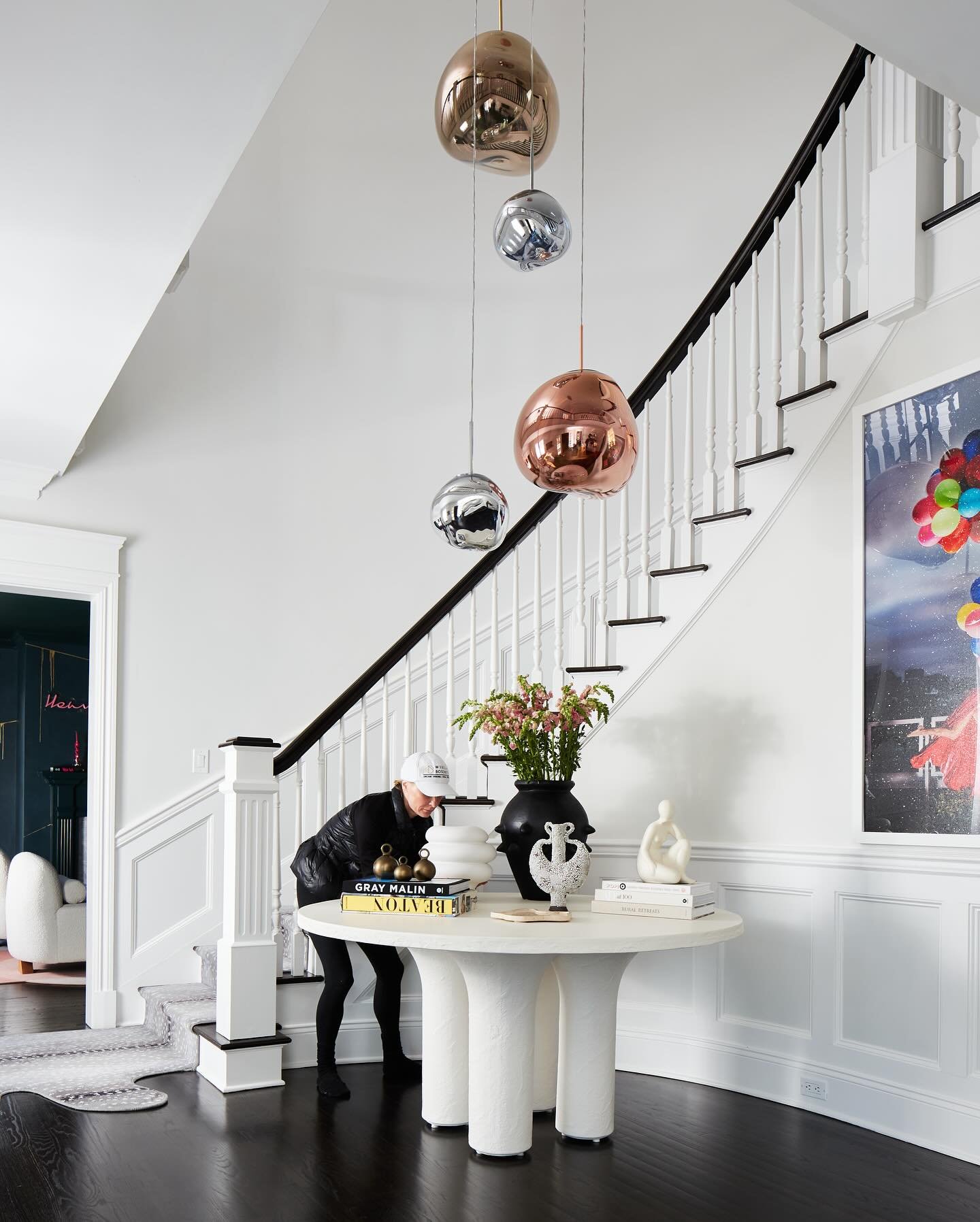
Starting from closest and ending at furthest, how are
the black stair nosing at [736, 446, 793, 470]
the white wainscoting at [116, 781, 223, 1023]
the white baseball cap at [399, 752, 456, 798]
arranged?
1. the white baseball cap at [399, 752, 456, 798]
2. the black stair nosing at [736, 446, 793, 470]
3. the white wainscoting at [116, 781, 223, 1023]

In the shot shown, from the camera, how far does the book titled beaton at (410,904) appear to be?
3262 millimetres

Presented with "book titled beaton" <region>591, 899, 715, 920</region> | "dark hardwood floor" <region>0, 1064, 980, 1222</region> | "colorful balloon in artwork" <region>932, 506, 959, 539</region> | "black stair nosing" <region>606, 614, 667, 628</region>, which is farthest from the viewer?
"black stair nosing" <region>606, 614, 667, 628</region>

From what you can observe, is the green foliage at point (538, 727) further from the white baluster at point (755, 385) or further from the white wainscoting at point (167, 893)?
the white wainscoting at point (167, 893)

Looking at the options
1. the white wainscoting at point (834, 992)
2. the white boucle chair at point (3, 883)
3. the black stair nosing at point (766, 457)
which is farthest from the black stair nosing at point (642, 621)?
the white boucle chair at point (3, 883)

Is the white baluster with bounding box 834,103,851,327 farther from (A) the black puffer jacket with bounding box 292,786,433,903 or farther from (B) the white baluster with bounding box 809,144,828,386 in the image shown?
(A) the black puffer jacket with bounding box 292,786,433,903

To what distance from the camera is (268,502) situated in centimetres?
619

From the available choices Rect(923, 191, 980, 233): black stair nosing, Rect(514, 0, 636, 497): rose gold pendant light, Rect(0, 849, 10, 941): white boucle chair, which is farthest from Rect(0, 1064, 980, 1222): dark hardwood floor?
Rect(0, 849, 10, 941): white boucle chair

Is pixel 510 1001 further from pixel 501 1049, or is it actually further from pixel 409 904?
pixel 409 904

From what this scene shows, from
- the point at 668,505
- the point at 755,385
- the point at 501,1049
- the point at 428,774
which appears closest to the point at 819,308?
the point at 755,385

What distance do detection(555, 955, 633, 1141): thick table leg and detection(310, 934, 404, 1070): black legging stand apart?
105cm

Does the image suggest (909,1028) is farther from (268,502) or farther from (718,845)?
(268,502)

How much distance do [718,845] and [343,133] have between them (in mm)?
4815

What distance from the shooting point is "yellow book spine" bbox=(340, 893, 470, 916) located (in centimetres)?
326

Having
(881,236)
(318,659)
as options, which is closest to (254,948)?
(318,659)
